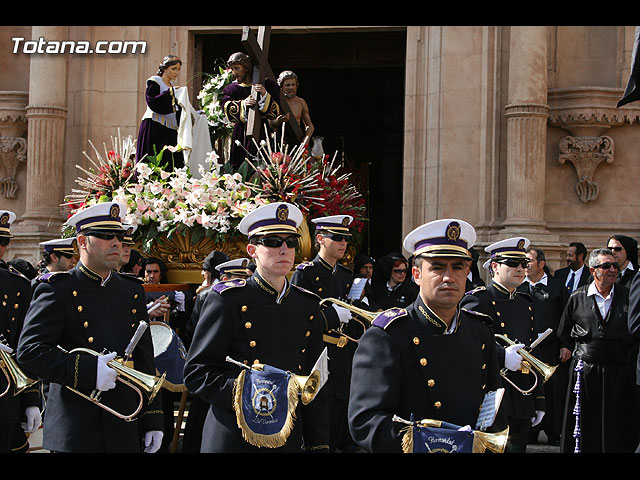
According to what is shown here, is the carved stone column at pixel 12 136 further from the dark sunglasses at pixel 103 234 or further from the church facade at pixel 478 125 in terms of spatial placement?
the dark sunglasses at pixel 103 234

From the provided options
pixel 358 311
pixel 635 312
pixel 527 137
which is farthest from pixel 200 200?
pixel 527 137

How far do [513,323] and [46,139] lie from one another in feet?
30.4

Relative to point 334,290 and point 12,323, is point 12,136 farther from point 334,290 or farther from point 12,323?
point 12,323

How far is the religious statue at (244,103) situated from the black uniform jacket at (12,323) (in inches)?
189

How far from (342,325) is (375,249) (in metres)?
12.3

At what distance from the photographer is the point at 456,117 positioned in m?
13.2

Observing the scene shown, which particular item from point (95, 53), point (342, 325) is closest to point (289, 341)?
point (342, 325)

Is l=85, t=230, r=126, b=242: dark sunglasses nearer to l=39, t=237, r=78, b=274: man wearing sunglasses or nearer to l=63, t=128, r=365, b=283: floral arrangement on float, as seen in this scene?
l=39, t=237, r=78, b=274: man wearing sunglasses

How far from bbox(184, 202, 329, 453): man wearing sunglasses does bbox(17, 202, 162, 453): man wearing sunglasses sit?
525mm

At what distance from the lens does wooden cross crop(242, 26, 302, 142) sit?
10.3 metres

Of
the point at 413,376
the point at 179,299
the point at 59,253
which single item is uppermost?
the point at 59,253

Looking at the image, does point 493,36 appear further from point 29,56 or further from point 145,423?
point 145,423

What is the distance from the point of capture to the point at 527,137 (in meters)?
12.6

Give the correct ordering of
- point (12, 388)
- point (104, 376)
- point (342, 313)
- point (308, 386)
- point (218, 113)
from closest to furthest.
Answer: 1. point (308, 386)
2. point (104, 376)
3. point (12, 388)
4. point (342, 313)
5. point (218, 113)
